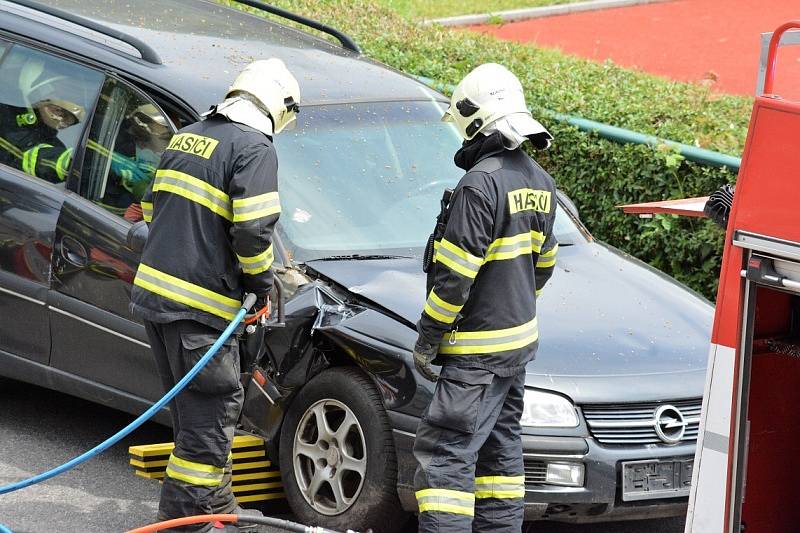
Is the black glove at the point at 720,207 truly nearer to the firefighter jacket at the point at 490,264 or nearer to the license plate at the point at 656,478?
the firefighter jacket at the point at 490,264

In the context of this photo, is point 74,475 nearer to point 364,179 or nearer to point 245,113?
point 364,179

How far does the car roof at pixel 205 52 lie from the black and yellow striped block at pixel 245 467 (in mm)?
1452

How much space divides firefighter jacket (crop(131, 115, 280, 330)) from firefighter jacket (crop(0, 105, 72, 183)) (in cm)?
121

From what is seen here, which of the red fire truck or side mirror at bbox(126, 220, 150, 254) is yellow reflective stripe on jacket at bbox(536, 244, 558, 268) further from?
side mirror at bbox(126, 220, 150, 254)

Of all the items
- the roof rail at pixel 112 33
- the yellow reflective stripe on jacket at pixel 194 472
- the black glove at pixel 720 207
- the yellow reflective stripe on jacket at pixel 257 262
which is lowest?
the yellow reflective stripe on jacket at pixel 194 472

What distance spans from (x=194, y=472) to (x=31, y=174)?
185cm

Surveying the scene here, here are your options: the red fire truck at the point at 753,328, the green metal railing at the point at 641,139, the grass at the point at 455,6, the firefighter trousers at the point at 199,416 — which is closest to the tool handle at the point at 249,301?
the firefighter trousers at the point at 199,416

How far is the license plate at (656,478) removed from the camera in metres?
4.62

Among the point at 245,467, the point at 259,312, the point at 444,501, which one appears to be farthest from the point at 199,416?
the point at 444,501

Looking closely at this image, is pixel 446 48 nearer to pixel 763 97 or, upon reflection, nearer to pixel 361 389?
pixel 361 389

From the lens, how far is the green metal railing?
7.17m

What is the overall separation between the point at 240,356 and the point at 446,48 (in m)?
5.18

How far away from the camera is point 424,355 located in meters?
4.46

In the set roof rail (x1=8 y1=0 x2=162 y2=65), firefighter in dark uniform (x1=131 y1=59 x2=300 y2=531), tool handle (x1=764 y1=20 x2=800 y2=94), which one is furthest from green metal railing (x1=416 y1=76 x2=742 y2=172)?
tool handle (x1=764 y1=20 x2=800 y2=94)
